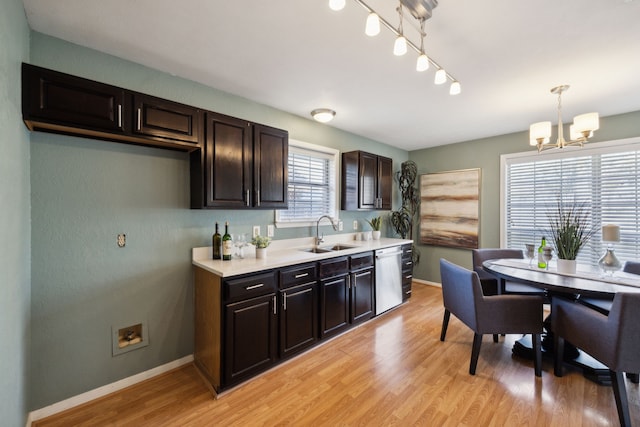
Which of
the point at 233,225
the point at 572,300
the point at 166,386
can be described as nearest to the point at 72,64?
the point at 233,225

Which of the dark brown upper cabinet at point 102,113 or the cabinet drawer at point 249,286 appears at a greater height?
the dark brown upper cabinet at point 102,113

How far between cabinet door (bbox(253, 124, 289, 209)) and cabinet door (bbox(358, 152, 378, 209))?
A: 4.53ft

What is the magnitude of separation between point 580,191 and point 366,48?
3602 mm

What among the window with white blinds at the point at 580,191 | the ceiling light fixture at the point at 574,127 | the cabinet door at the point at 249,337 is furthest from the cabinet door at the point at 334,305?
the window with white blinds at the point at 580,191

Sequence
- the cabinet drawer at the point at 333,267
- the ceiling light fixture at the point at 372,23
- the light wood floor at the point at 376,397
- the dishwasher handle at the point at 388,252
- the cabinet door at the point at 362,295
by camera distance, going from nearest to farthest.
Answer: the ceiling light fixture at the point at 372,23, the light wood floor at the point at 376,397, the cabinet drawer at the point at 333,267, the cabinet door at the point at 362,295, the dishwasher handle at the point at 388,252

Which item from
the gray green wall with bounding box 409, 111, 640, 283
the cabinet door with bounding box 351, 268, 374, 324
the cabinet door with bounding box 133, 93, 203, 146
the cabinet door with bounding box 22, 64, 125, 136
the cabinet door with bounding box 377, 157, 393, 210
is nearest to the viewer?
the cabinet door with bounding box 22, 64, 125, 136

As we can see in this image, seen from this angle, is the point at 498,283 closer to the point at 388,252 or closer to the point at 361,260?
the point at 388,252

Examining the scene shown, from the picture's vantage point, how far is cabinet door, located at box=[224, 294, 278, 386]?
2.06 meters

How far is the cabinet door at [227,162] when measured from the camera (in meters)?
2.30

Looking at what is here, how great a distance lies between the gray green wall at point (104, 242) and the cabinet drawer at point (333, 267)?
3.76ft

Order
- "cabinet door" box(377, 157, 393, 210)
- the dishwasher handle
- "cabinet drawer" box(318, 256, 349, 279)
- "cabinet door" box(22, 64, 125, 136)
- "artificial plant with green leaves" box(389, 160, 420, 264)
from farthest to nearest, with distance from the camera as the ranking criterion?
1. "artificial plant with green leaves" box(389, 160, 420, 264)
2. "cabinet door" box(377, 157, 393, 210)
3. the dishwasher handle
4. "cabinet drawer" box(318, 256, 349, 279)
5. "cabinet door" box(22, 64, 125, 136)

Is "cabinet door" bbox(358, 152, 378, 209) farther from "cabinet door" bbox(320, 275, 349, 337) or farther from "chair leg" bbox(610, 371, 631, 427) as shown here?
"chair leg" bbox(610, 371, 631, 427)

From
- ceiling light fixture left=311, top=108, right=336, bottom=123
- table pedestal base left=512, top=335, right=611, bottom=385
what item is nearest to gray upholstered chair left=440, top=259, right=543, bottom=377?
table pedestal base left=512, top=335, right=611, bottom=385

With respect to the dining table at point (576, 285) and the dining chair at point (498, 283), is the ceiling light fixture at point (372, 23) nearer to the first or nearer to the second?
the dining table at point (576, 285)
